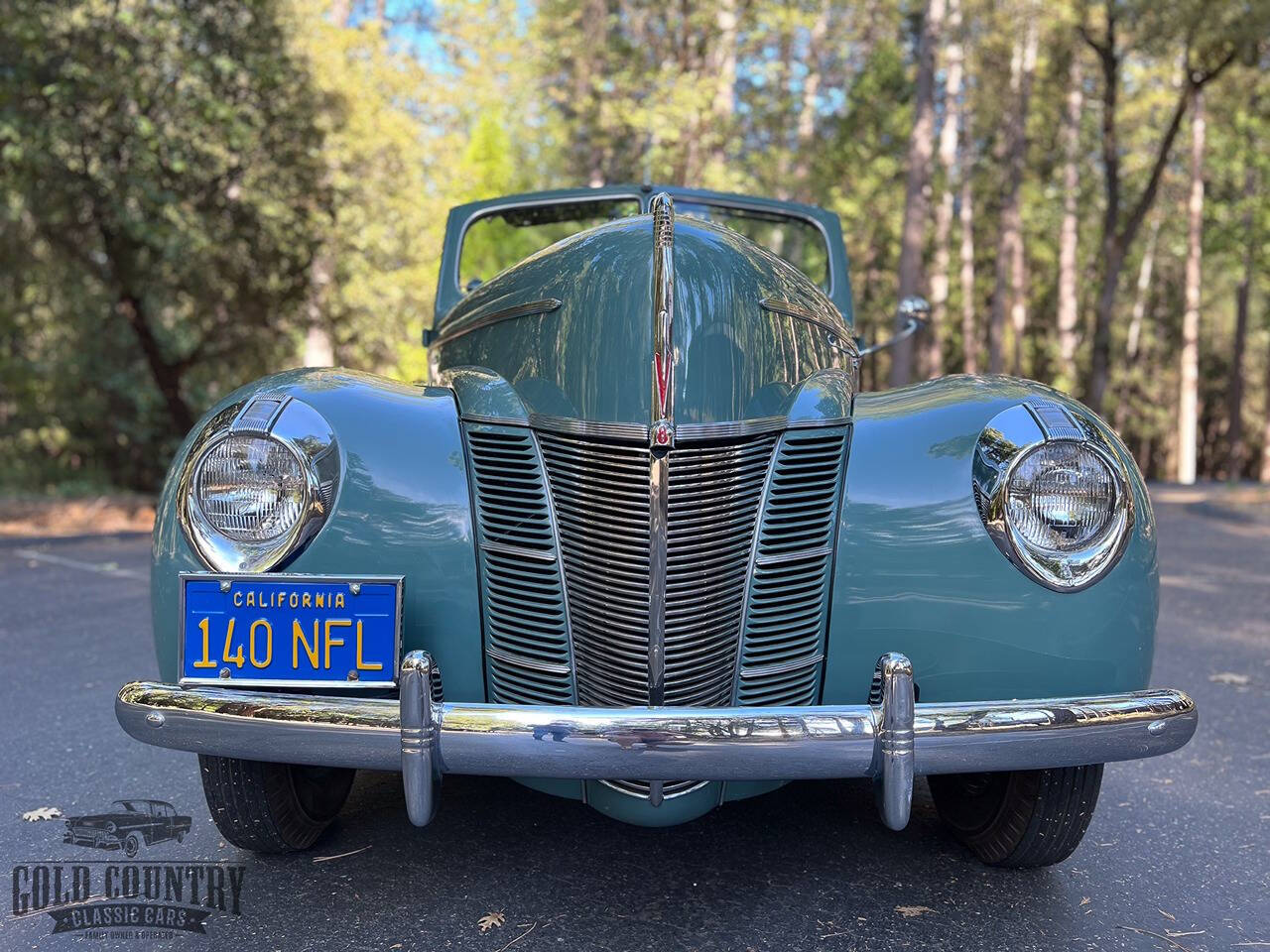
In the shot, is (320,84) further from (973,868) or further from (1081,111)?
(1081,111)

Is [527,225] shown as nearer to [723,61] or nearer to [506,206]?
[506,206]

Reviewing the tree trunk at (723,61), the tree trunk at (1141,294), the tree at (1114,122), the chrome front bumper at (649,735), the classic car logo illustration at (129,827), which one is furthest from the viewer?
the tree trunk at (1141,294)

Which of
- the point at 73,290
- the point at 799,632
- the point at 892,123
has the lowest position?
the point at 799,632

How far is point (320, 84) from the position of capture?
1212cm

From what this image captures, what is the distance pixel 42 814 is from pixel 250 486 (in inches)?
51.6

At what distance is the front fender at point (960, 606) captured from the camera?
2.07m

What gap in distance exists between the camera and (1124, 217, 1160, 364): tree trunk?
100 ft

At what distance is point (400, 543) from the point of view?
2.07 meters

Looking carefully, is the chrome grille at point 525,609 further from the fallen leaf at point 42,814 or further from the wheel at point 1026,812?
the fallen leaf at point 42,814

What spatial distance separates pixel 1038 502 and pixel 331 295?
484 inches

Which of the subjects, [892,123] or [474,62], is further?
[892,123]

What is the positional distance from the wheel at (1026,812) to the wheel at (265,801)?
149cm

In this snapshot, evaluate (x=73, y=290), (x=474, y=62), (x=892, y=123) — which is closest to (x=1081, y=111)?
(x=892, y=123)

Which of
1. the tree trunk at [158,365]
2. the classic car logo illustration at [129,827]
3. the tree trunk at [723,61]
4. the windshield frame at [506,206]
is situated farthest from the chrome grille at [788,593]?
the tree trunk at [158,365]
